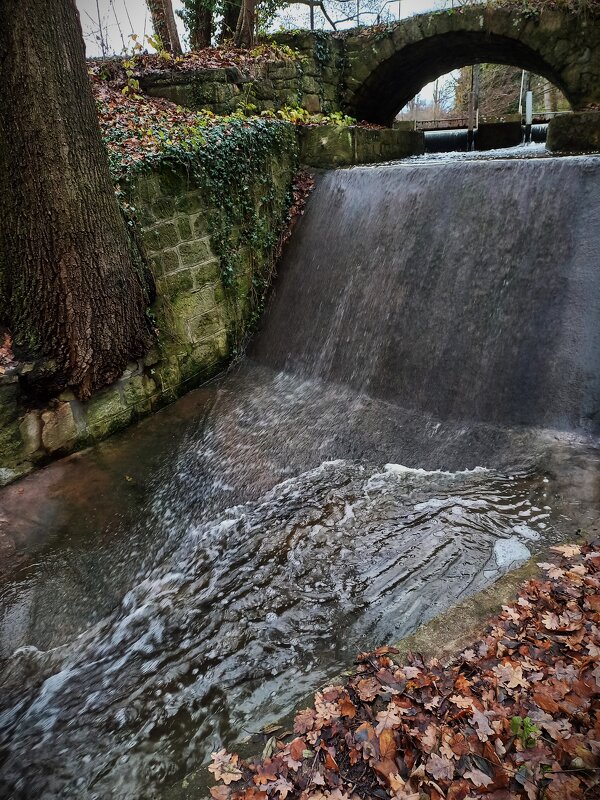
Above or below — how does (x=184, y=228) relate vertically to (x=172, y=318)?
above

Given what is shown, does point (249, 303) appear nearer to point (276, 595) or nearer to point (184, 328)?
point (184, 328)

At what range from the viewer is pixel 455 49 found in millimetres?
9750

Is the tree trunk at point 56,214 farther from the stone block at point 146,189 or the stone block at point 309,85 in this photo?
the stone block at point 309,85

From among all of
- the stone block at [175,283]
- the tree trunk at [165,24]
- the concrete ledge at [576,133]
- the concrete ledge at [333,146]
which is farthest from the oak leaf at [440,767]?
the tree trunk at [165,24]

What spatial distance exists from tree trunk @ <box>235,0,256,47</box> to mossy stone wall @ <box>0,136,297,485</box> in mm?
4332

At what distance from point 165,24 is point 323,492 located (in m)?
9.21

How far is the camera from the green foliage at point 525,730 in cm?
161

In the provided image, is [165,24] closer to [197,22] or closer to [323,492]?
[197,22]

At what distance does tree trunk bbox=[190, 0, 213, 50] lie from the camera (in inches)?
403

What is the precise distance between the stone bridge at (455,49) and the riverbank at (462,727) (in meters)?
9.40

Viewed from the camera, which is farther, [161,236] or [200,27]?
[200,27]

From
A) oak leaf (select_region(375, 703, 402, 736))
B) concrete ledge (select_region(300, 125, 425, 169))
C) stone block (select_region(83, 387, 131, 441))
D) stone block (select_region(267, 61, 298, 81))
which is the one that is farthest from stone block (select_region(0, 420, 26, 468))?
stone block (select_region(267, 61, 298, 81))

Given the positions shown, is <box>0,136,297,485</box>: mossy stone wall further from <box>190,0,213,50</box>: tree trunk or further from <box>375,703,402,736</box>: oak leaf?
<box>190,0,213,50</box>: tree trunk

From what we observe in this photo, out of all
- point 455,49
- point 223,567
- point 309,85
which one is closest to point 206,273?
point 223,567
